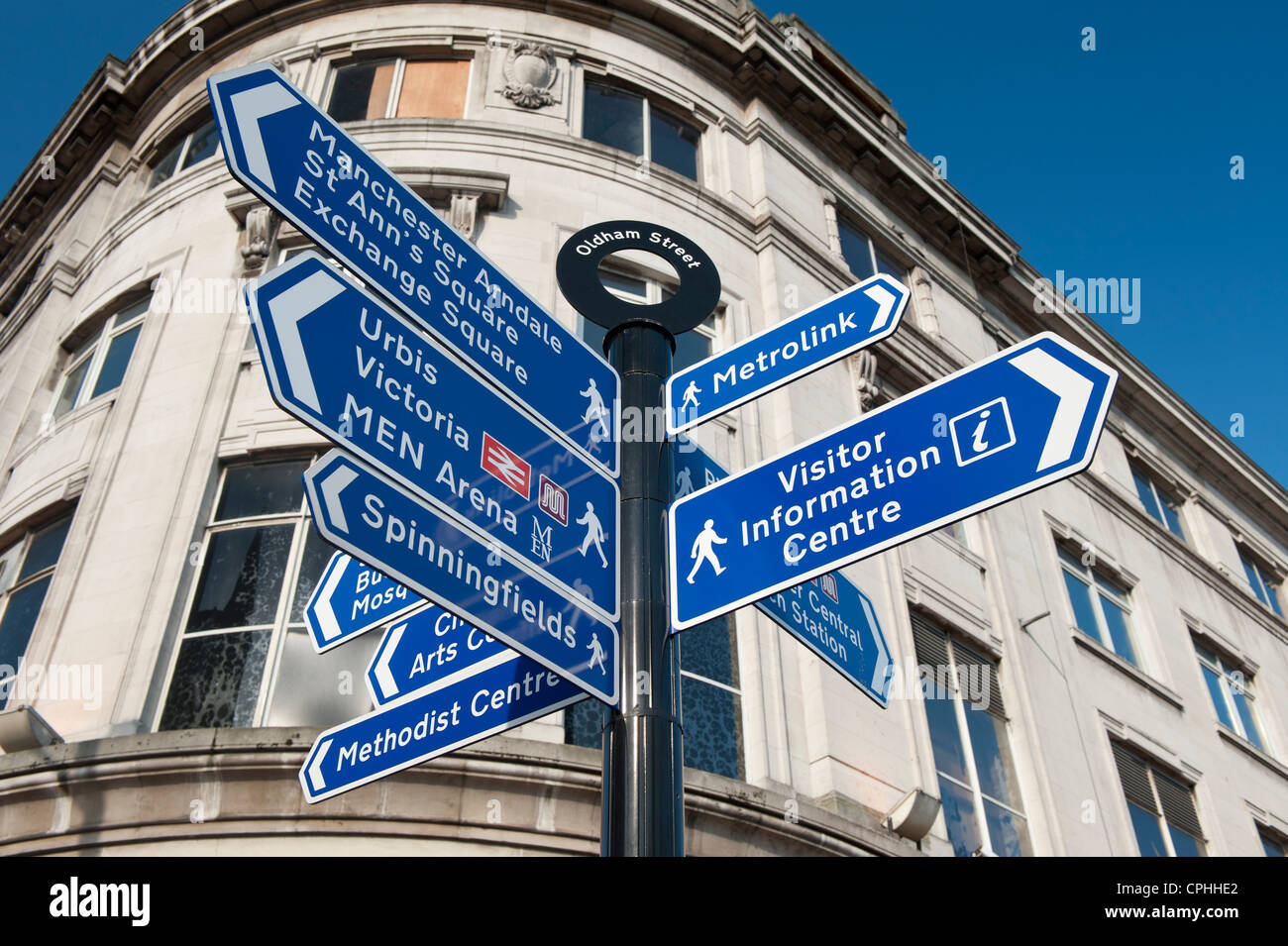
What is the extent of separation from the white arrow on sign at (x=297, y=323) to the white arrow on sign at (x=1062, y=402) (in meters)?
1.87

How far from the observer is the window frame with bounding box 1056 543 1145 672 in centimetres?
1516

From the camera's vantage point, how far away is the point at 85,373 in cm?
1205

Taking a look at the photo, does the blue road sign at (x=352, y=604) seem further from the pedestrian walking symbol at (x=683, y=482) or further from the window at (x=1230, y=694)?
the window at (x=1230, y=694)

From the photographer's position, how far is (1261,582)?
74.4ft

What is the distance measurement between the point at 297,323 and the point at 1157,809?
44.4 ft

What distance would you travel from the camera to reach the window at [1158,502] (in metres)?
20.1

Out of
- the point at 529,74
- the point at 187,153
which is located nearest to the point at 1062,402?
the point at 529,74

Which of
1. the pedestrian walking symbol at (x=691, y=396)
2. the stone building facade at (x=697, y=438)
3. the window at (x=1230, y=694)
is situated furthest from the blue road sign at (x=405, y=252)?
the window at (x=1230, y=694)

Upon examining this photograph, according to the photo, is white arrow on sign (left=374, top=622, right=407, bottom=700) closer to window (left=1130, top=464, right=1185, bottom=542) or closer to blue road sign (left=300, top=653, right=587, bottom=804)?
blue road sign (left=300, top=653, right=587, bottom=804)

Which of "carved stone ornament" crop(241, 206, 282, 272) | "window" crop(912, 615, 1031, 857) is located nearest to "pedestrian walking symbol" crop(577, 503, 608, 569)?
"window" crop(912, 615, 1031, 857)

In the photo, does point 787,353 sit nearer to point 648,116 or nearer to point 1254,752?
point 648,116

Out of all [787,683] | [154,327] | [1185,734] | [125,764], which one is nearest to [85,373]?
[154,327]
